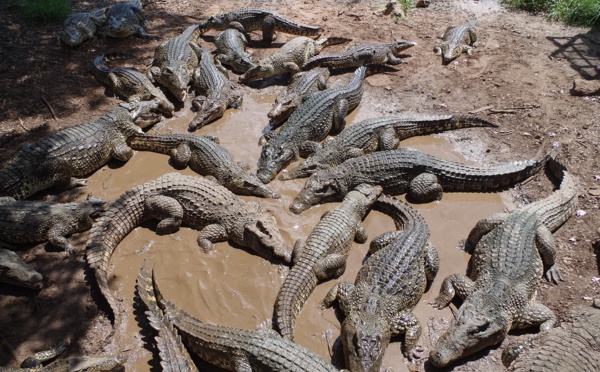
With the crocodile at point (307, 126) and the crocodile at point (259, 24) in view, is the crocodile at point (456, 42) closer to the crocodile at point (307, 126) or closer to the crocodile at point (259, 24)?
the crocodile at point (307, 126)

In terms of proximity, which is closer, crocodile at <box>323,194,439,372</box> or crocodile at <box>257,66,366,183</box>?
crocodile at <box>323,194,439,372</box>

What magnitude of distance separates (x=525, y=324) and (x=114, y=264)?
4.62 m

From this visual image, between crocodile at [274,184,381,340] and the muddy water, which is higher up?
crocodile at [274,184,381,340]

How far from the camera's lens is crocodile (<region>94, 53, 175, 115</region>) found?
26.3 ft

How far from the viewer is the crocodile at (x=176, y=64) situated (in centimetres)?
834

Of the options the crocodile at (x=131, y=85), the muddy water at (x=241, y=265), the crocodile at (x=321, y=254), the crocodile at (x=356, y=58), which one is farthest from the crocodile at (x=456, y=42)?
the crocodile at (x=131, y=85)

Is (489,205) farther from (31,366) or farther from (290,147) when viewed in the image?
(31,366)

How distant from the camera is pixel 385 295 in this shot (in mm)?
4633

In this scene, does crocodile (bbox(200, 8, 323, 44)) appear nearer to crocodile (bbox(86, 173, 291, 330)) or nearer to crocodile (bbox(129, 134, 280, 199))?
crocodile (bbox(129, 134, 280, 199))

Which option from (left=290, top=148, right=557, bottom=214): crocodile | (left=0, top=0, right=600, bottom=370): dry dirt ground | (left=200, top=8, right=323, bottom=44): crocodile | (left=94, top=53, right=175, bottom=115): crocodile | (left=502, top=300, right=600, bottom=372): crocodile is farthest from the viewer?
(left=200, top=8, right=323, bottom=44): crocodile

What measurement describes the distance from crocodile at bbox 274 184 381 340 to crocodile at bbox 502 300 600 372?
1984mm

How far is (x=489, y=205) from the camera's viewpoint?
246 inches

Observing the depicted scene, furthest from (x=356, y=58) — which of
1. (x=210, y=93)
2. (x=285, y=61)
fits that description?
(x=210, y=93)

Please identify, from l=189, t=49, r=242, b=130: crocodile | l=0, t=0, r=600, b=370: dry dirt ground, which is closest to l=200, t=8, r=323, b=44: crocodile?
l=0, t=0, r=600, b=370: dry dirt ground
